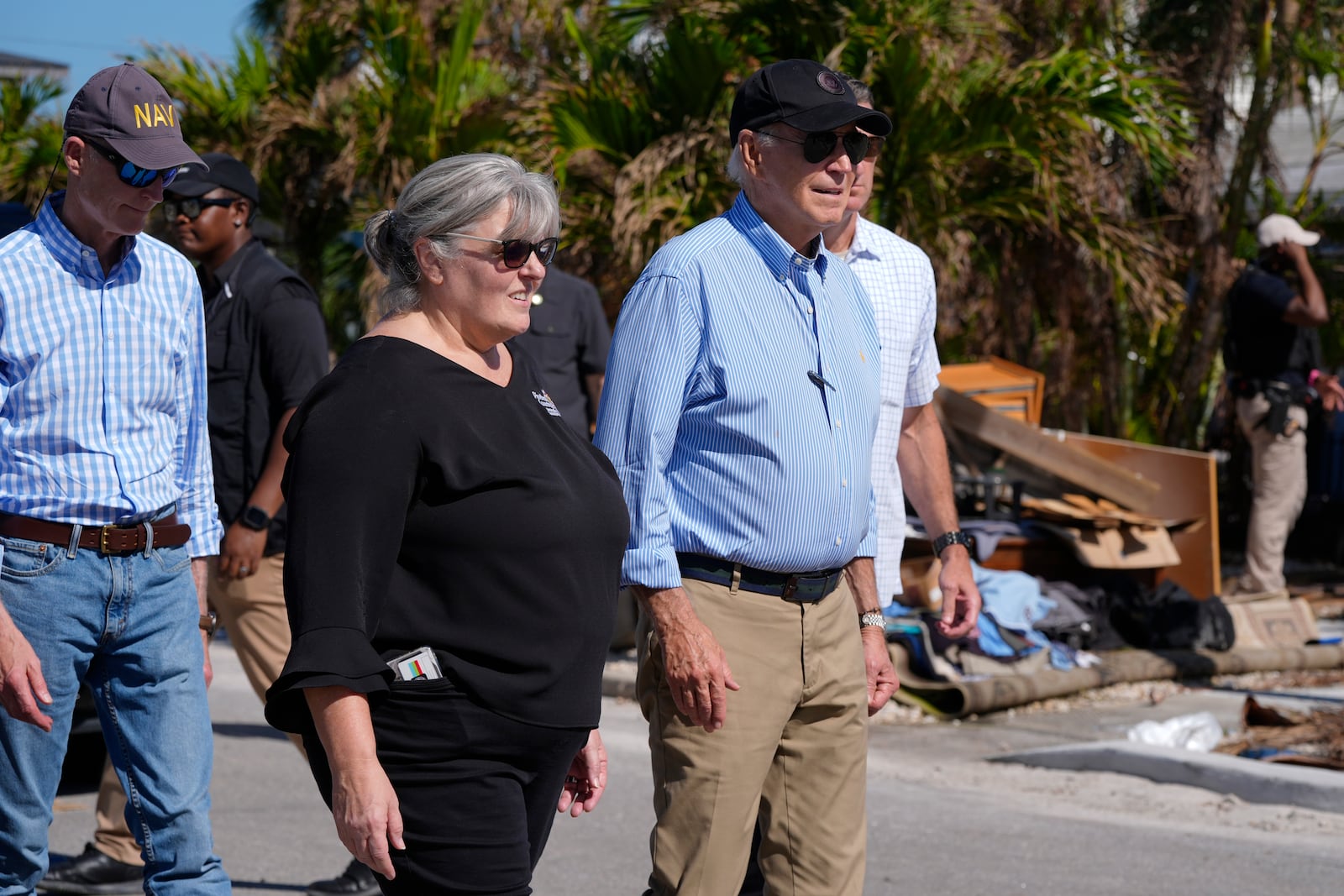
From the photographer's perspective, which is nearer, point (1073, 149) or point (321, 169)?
point (1073, 149)

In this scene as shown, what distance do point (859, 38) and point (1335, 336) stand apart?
19.4 ft

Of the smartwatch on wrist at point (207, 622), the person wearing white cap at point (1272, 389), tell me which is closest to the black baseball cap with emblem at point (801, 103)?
the smartwatch on wrist at point (207, 622)

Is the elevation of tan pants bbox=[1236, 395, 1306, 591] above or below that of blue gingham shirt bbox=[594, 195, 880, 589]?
below

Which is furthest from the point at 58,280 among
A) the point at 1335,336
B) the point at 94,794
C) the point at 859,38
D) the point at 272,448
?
the point at 1335,336

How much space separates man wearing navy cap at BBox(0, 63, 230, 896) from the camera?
324cm

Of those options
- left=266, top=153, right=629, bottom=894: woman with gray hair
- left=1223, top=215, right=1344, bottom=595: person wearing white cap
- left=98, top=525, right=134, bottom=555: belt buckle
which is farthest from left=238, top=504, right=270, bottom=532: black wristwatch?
left=1223, top=215, right=1344, bottom=595: person wearing white cap

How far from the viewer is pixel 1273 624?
867 centimetres

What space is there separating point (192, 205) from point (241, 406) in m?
0.64

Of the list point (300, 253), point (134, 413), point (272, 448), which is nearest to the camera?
point (134, 413)

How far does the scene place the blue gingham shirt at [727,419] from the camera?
300cm

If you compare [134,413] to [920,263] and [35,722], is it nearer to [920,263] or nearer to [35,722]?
[35,722]

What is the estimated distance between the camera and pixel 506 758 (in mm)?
2402

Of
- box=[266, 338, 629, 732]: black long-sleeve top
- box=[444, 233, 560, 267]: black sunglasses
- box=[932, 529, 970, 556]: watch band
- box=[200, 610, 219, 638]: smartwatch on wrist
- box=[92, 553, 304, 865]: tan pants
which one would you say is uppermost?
box=[444, 233, 560, 267]: black sunglasses

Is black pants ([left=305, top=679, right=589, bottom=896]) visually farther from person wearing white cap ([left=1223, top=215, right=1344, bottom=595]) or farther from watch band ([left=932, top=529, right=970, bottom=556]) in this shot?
person wearing white cap ([left=1223, top=215, right=1344, bottom=595])
